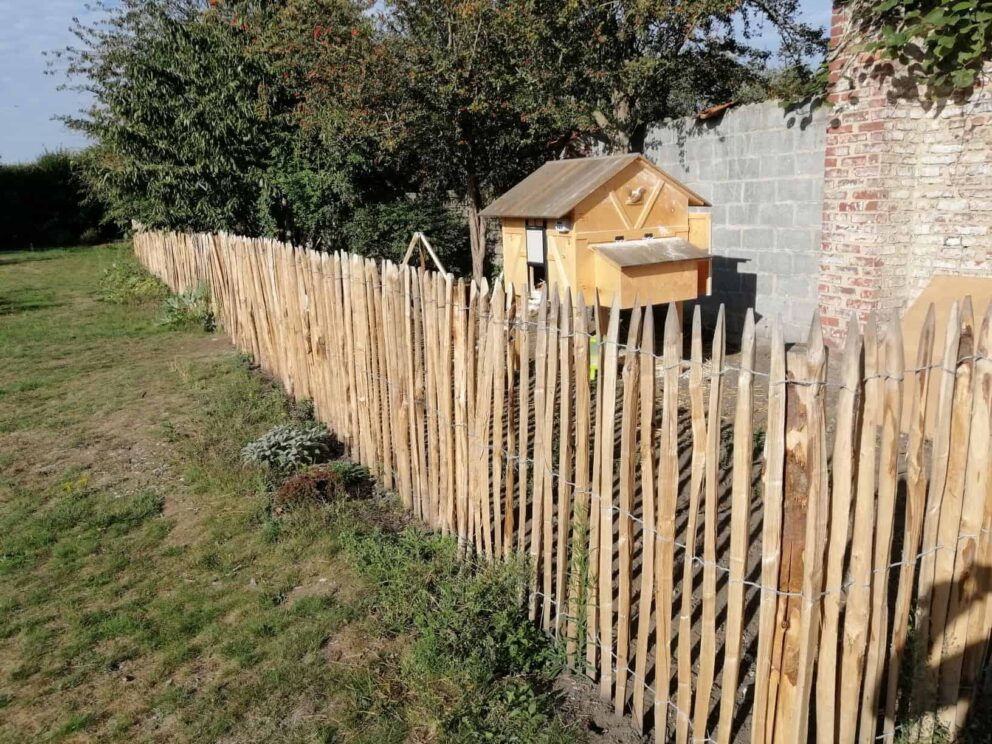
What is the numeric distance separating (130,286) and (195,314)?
523 cm

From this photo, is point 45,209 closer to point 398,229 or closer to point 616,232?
point 398,229

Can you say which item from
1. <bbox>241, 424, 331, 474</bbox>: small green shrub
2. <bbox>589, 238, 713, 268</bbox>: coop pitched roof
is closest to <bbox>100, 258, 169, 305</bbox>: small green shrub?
<bbox>241, 424, 331, 474</bbox>: small green shrub

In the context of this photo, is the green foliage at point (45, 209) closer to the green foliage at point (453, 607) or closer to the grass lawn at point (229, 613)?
the grass lawn at point (229, 613)

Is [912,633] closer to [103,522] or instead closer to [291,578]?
[291,578]

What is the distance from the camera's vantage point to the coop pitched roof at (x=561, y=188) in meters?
6.48

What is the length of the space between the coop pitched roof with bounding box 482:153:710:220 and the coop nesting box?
0.04ft

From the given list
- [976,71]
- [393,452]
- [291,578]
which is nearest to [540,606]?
[291,578]

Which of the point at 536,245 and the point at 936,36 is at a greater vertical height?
the point at 936,36

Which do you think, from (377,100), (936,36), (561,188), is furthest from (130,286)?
(936,36)

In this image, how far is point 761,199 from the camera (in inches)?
332

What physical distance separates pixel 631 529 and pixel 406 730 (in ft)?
3.79

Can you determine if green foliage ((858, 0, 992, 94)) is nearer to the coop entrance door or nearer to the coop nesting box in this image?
the coop nesting box

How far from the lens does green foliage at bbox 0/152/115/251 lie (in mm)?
29484

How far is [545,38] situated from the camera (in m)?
9.88
